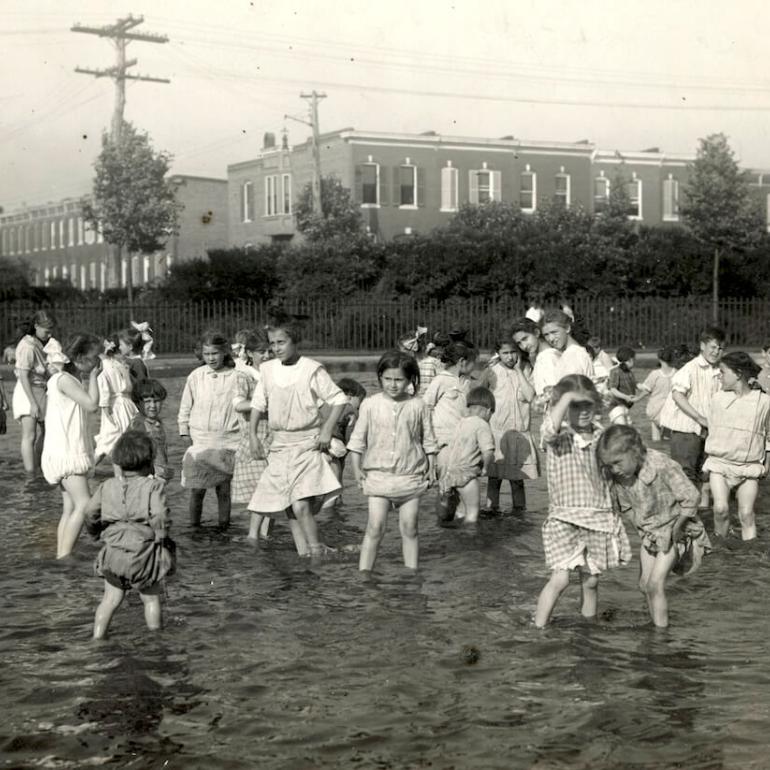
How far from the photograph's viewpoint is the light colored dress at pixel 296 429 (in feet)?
28.8

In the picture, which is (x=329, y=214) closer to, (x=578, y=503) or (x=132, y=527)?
(x=578, y=503)

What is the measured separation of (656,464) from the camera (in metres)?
6.80

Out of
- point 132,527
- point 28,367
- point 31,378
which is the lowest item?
point 132,527

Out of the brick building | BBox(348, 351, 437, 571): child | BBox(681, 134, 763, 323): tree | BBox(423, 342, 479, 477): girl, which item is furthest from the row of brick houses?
BBox(348, 351, 437, 571): child

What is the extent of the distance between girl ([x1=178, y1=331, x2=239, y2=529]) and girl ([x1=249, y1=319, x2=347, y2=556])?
1.11m

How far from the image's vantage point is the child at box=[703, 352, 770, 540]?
9.31 metres

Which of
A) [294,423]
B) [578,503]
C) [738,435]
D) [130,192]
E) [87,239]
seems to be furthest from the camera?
[87,239]

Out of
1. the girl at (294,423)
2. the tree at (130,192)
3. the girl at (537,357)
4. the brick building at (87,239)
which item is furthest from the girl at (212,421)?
the brick building at (87,239)

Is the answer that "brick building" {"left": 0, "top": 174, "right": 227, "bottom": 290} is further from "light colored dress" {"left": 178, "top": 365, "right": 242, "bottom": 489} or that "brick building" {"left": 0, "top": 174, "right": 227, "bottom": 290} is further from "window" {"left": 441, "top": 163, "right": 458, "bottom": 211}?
"light colored dress" {"left": 178, "top": 365, "right": 242, "bottom": 489}

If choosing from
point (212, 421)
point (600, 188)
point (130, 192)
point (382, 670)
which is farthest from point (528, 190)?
point (382, 670)

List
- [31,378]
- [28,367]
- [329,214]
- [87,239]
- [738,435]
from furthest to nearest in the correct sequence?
[87,239], [329,214], [31,378], [28,367], [738,435]

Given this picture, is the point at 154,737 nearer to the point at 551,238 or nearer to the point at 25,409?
the point at 25,409

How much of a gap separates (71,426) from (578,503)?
377 cm

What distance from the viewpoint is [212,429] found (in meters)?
10.0
